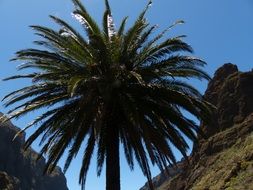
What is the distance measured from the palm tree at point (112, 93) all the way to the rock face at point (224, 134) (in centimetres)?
3709

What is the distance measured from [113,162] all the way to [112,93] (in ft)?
8.70

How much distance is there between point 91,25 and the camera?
19391mm

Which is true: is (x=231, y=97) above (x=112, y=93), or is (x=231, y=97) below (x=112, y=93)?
above

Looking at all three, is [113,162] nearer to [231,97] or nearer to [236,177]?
[236,177]

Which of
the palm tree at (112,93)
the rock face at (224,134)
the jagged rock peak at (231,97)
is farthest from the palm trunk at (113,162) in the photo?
the jagged rock peak at (231,97)

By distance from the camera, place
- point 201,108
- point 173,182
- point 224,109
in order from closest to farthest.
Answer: point 201,108, point 224,109, point 173,182

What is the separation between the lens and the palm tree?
18.9 metres

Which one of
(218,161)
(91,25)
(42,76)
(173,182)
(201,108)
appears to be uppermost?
(173,182)

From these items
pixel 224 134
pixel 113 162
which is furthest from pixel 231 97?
pixel 113 162

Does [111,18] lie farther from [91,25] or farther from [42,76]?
[42,76]

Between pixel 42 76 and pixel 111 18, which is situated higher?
pixel 111 18

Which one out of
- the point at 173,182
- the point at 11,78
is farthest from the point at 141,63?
the point at 173,182

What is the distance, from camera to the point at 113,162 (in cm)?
1917

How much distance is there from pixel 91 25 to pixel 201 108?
18.0 feet
